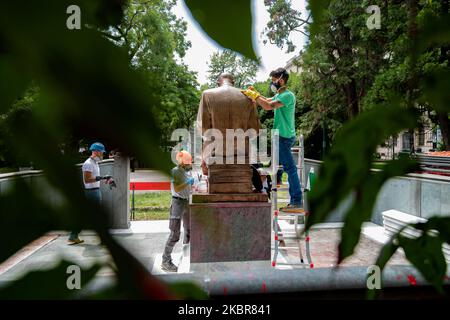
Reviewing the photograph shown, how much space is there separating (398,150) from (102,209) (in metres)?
0.25

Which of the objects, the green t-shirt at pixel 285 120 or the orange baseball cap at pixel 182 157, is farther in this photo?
the green t-shirt at pixel 285 120

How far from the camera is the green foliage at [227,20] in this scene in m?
0.20

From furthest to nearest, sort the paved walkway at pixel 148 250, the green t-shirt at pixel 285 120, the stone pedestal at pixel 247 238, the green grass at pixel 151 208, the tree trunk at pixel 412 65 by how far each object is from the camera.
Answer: the green grass at pixel 151 208
the stone pedestal at pixel 247 238
the green t-shirt at pixel 285 120
the tree trunk at pixel 412 65
the paved walkway at pixel 148 250

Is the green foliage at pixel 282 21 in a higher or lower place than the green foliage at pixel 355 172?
higher

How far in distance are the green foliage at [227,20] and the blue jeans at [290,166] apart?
406cm

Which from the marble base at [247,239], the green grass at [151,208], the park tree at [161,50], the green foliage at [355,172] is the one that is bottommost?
the green grass at [151,208]

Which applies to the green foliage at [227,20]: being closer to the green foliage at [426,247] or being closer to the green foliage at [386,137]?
the green foliage at [386,137]

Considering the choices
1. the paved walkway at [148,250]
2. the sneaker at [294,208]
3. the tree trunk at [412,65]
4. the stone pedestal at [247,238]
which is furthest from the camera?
the sneaker at [294,208]

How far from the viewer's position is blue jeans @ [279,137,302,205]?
4.25 metres

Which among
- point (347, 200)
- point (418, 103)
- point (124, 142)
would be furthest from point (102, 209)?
point (418, 103)

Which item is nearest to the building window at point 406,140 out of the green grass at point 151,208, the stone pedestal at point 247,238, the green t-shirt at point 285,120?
the green t-shirt at point 285,120

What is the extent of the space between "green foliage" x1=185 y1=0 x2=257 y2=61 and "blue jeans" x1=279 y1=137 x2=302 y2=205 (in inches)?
160

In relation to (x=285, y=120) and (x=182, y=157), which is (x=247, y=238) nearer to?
(x=285, y=120)

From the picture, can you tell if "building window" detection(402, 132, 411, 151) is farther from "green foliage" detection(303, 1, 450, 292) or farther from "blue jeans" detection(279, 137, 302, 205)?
"blue jeans" detection(279, 137, 302, 205)
